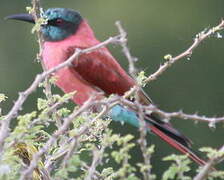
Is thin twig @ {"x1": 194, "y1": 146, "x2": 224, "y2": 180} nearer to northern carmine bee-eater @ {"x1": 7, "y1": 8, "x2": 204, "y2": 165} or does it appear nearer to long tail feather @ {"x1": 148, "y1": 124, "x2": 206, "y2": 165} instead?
long tail feather @ {"x1": 148, "y1": 124, "x2": 206, "y2": 165}

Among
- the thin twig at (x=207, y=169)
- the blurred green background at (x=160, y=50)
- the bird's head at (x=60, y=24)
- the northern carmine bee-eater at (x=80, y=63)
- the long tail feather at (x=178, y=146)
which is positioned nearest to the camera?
the thin twig at (x=207, y=169)

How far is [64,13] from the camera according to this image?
3.55 m

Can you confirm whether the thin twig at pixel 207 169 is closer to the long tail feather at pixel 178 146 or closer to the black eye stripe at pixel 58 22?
the long tail feather at pixel 178 146

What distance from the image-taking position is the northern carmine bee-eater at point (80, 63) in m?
3.29

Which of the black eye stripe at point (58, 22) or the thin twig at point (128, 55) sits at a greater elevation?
the black eye stripe at point (58, 22)

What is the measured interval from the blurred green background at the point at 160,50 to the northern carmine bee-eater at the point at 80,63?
4.82 metres

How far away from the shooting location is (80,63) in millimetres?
3400

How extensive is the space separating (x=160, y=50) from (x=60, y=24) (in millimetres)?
6969

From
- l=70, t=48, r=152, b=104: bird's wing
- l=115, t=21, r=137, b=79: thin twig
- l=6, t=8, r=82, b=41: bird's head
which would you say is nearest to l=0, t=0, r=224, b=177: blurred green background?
l=6, t=8, r=82, b=41: bird's head

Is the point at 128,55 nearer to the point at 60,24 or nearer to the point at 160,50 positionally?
the point at 60,24

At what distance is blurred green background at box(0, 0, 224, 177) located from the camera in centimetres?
939

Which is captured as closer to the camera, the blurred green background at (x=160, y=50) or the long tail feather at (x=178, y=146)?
the long tail feather at (x=178, y=146)

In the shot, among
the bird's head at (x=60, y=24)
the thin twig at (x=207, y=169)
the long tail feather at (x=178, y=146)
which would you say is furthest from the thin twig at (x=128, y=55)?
the bird's head at (x=60, y=24)

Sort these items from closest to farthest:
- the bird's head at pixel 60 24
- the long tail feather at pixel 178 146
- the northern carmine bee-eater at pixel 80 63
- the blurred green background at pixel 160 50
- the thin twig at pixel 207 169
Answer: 1. the thin twig at pixel 207 169
2. the long tail feather at pixel 178 146
3. the northern carmine bee-eater at pixel 80 63
4. the bird's head at pixel 60 24
5. the blurred green background at pixel 160 50
